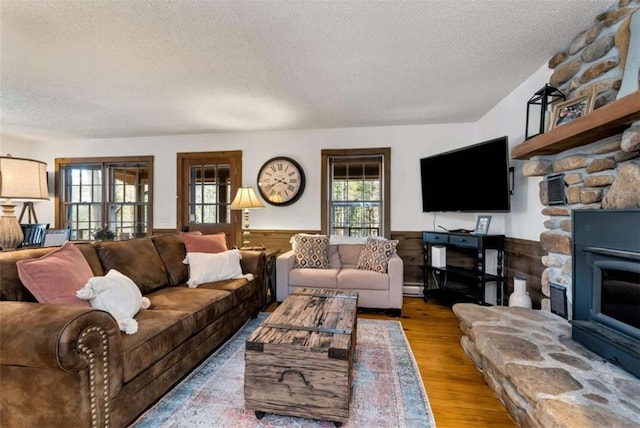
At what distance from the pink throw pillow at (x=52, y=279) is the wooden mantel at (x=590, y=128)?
2.96 meters

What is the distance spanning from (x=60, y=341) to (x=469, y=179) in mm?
3594

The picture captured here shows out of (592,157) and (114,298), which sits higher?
(592,157)

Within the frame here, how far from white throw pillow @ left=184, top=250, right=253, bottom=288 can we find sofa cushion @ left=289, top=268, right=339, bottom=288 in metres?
0.63

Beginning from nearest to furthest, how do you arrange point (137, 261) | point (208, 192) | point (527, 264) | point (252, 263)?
point (137, 261) → point (527, 264) → point (252, 263) → point (208, 192)

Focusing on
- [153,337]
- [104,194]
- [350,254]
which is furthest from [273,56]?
[104,194]

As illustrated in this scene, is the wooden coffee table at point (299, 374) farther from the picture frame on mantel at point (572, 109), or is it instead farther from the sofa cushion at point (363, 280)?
the picture frame on mantel at point (572, 109)

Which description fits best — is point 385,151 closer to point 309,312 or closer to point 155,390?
point 309,312

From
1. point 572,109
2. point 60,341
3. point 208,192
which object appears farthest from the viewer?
point 208,192

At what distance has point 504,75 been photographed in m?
2.68

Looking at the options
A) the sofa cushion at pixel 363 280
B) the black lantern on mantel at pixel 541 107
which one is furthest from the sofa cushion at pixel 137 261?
the black lantern on mantel at pixel 541 107

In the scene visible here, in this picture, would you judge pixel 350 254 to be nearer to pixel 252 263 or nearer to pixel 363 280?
pixel 363 280

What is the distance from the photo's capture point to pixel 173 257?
9.30 feet

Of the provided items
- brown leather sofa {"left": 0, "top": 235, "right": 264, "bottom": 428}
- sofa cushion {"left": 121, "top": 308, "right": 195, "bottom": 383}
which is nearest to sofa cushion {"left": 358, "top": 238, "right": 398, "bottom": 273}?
brown leather sofa {"left": 0, "top": 235, "right": 264, "bottom": 428}

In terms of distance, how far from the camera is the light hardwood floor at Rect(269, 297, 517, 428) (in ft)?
→ 5.45
